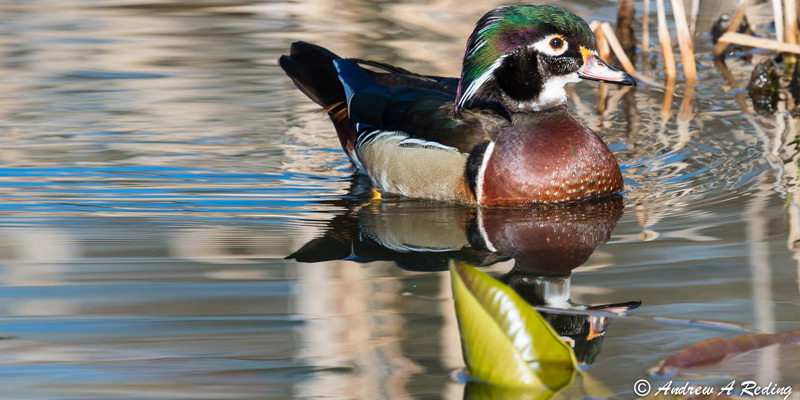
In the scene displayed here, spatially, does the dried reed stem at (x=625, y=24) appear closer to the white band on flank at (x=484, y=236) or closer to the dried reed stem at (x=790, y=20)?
the dried reed stem at (x=790, y=20)

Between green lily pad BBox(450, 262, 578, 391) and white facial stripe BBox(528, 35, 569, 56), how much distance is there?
273 centimetres

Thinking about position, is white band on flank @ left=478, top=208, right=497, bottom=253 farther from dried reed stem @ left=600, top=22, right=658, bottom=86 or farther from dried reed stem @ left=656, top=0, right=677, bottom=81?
dried reed stem @ left=656, top=0, right=677, bottom=81

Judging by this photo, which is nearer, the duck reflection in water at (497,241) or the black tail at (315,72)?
the duck reflection in water at (497,241)

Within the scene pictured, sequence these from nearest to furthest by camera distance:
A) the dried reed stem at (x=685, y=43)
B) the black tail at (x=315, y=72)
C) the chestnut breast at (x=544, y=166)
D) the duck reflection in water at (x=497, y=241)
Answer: the duck reflection in water at (x=497, y=241)
the chestnut breast at (x=544, y=166)
the black tail at (x=315, y=72)
the dried reed stem at (x=685, y=43)

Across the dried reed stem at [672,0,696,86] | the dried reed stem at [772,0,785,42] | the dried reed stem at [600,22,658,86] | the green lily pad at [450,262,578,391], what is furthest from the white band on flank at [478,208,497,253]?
the dried reed stem at [772,0,785,42]

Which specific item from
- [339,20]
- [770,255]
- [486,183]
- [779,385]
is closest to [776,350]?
[779,385]

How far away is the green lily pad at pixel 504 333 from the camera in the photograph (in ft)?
10.9

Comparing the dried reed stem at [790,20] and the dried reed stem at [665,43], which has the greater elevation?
the dried reed stem at [790,20]

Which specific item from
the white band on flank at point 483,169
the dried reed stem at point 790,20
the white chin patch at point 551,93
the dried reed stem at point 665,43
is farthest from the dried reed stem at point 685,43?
Result: the white band on flank at point 483,169

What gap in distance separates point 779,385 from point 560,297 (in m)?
1.10

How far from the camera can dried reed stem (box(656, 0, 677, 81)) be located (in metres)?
8.13

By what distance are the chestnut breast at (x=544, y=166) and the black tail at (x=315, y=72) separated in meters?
1.61

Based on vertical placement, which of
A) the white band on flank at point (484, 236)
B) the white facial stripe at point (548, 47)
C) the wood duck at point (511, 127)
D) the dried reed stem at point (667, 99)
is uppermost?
the white facial stripe at point (548, 47)

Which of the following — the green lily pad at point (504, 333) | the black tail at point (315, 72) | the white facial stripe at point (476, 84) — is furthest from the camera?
the black tail at point (315, 72)
